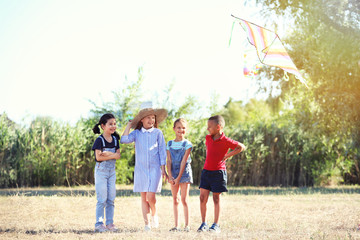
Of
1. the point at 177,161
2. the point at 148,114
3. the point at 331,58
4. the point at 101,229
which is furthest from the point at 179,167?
the point at 331,58

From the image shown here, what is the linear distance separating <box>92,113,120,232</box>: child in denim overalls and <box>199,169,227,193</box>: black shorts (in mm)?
1361

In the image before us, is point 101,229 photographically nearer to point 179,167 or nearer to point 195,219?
point 179,167

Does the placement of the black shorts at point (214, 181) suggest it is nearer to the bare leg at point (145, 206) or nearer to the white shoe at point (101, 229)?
the bare leg at point (145, 206)

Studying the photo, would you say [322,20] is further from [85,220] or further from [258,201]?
[85,220]

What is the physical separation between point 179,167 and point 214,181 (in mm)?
542

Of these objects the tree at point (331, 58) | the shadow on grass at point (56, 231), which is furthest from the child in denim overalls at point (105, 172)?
the tree at point (331, 58)

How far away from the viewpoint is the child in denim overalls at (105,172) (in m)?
5.91

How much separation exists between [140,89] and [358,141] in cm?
850

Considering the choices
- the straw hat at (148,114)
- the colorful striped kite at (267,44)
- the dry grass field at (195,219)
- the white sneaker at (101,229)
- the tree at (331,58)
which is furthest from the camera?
the tree at (331,58)

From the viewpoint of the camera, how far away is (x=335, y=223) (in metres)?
6.49

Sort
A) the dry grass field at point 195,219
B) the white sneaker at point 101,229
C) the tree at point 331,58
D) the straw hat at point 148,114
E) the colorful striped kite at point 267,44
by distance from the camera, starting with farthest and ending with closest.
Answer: the tree at point 331,58 → the colorful striped kite at point 267,44 → the straw hat at point 148,114 → the white sneaker at point 101,229 → the dry grass field at point 195,219

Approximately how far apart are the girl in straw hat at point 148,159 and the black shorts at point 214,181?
0.59 m

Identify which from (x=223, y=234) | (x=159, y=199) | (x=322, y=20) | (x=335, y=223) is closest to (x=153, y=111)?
(x=223, y=234)

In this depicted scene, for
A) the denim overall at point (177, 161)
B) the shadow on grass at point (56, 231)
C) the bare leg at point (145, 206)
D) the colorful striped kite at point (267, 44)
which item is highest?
the colorful striped kite at point (267, 44)
